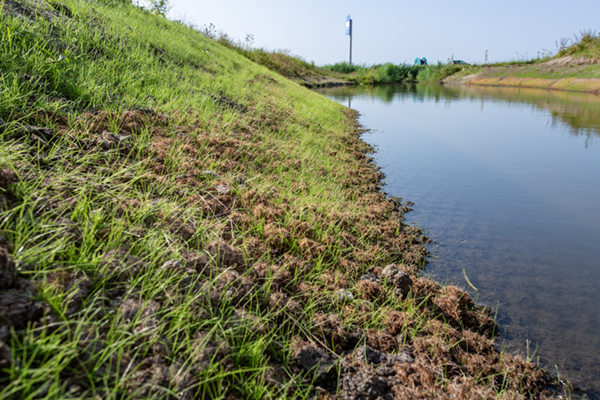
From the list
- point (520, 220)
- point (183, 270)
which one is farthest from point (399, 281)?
point (520, 220)

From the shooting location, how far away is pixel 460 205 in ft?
13.7

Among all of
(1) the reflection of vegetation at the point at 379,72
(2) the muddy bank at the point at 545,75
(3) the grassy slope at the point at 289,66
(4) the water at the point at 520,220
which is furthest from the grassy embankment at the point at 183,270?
(1) the reflection of vegetation at the point at 379,72

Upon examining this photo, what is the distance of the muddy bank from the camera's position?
17.1m

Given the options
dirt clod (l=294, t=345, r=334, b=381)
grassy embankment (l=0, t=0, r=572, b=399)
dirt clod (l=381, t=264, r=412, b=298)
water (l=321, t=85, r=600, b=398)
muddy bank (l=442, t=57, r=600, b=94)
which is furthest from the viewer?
muddy bank (l=442, t=57, r=600, b=94)

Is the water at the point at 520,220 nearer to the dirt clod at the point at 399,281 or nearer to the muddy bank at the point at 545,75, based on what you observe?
the dirt clod at the point at 399,281

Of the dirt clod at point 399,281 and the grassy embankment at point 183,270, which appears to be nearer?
the grassy embankment at point 183,270

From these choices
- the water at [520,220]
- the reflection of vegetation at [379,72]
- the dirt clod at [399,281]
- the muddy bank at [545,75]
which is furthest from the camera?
the reflection of vegetation at [379,72]

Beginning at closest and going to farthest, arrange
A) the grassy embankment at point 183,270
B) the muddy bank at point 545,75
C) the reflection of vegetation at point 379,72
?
the grassy embankment at point 183,270 → the muddy bank at point 545,75 → the reflection of vegetation at point 379,72

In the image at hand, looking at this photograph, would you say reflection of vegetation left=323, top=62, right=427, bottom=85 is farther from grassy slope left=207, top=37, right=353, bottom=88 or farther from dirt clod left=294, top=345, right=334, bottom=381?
dirt clod left=294, top=345, right=334, bottom=381

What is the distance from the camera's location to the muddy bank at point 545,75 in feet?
56.0

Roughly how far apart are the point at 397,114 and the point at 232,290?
11.3 m

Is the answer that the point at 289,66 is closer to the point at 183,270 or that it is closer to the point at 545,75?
the point at 545,75

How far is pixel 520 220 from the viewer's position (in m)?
3.72

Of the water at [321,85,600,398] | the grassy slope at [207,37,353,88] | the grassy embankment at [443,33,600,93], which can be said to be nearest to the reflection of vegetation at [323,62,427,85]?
the grassy slope at [207,37,353,88]
